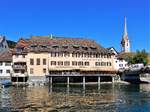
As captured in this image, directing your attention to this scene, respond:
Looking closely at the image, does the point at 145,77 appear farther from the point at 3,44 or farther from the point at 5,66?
the point at 3,44

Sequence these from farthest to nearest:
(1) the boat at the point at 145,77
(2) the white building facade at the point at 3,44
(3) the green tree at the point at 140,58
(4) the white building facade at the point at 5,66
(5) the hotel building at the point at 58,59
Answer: (2) the white building facade at the point at 3,44
(3) the green tree at the point at 140,58
(4) the white building facade at the point at 5,66
(1) the boat at the point at 145,77
(5) the hotel building at the point at 58,59

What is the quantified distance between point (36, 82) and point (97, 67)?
2234 cm

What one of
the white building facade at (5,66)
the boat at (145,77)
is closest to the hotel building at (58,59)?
the boat at (145,77)

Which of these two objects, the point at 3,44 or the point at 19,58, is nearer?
the point at 19,58

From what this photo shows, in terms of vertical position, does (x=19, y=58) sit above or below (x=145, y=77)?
above

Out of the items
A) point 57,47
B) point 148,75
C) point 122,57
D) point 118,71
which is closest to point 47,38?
point 57,47

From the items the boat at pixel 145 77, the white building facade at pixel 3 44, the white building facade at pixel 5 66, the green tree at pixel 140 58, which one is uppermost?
the white building facade at pixel 3 44

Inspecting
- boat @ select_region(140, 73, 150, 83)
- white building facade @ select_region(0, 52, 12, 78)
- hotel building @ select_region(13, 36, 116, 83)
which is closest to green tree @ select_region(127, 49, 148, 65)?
hotel building @ select_region(13, 36, 116, 83)

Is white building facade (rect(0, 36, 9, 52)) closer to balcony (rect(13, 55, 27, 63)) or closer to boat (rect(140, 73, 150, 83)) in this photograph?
balcony (rect(13, 55, 27, 63))

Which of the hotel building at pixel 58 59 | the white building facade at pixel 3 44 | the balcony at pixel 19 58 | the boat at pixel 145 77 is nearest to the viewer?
the hotel building at pixel 58 59

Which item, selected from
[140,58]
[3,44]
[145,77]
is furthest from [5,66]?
[140,58]

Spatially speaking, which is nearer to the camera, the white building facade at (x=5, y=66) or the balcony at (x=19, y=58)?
the balcony at (x=19, y=58)

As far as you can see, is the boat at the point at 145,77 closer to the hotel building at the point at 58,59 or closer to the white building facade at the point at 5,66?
the hotel building at the point at 58,59

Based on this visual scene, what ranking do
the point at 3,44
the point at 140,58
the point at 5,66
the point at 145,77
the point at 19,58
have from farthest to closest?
the point at 3,44 → the point at 140,58 → the point at 5,66 → the point at 145,77 → the point at 19,58
